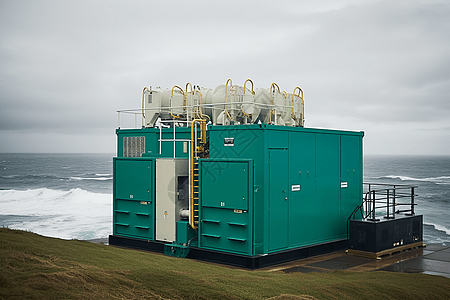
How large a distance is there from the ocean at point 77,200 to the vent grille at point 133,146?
44.2 feet

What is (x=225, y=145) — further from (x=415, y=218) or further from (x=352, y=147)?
(x=415, y=218)

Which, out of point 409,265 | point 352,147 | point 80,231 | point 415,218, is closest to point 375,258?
point 409,265

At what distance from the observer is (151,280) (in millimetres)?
6996

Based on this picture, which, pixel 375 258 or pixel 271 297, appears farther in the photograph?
pixel 375 258

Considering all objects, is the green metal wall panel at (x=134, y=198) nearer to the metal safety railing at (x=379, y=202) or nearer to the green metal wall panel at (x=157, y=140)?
the green metal wall panel at (x=157, y=140)

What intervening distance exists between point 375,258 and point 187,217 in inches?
181

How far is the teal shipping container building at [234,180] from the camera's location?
10648 mm

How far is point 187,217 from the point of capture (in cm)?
1168

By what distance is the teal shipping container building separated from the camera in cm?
1065

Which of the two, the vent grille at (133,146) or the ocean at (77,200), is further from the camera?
the ocean at (77,200)

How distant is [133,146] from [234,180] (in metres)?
4.10

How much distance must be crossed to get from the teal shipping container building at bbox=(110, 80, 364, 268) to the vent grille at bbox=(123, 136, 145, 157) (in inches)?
1.1

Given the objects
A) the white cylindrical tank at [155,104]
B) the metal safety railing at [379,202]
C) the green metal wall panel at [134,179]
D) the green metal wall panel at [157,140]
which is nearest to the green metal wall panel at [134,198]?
the green metal wall panel at [134,179]

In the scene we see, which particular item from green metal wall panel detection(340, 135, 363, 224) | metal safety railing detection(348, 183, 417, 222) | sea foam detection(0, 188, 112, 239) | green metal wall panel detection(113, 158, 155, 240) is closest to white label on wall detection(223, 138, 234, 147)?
green metal wall panel detection(113, 158, 155, 240)
